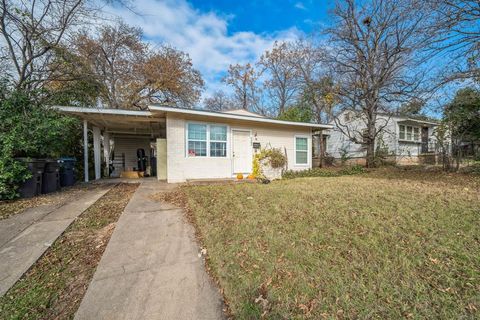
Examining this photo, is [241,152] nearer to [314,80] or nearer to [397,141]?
[314,80]

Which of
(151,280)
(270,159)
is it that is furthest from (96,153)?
(151,280)

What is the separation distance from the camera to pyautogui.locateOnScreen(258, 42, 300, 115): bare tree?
2044 centimetres

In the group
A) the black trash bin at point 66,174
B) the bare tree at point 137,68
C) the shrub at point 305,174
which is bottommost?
the shrub at point 305,174

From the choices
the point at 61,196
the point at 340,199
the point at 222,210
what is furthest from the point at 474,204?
the point at 61,196

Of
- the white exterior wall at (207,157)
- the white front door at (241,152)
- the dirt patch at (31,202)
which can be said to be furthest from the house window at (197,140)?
the dirt patch at (31,202)

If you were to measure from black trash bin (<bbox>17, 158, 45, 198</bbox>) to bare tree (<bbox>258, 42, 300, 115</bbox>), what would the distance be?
19.3 metres

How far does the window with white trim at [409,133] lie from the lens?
16047mm

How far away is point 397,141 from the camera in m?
15.4

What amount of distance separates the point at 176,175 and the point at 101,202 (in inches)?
110

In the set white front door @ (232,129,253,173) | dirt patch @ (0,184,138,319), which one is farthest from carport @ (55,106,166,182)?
dirt patch @ (0,184,138,319)

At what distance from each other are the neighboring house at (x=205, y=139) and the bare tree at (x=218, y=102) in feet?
61.6

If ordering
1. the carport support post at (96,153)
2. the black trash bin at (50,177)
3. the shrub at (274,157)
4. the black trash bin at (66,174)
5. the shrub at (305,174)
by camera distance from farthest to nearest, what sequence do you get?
the shrub at (305,174)
the shrub at (274,157)
the carport support post at (96,153)
the black trash bin at (66,174)
the black trash bin at (50,177)

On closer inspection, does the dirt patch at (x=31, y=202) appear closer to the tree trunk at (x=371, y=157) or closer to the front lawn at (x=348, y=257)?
the front lawn at (x=348, y=257)

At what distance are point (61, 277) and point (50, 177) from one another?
205 inches
